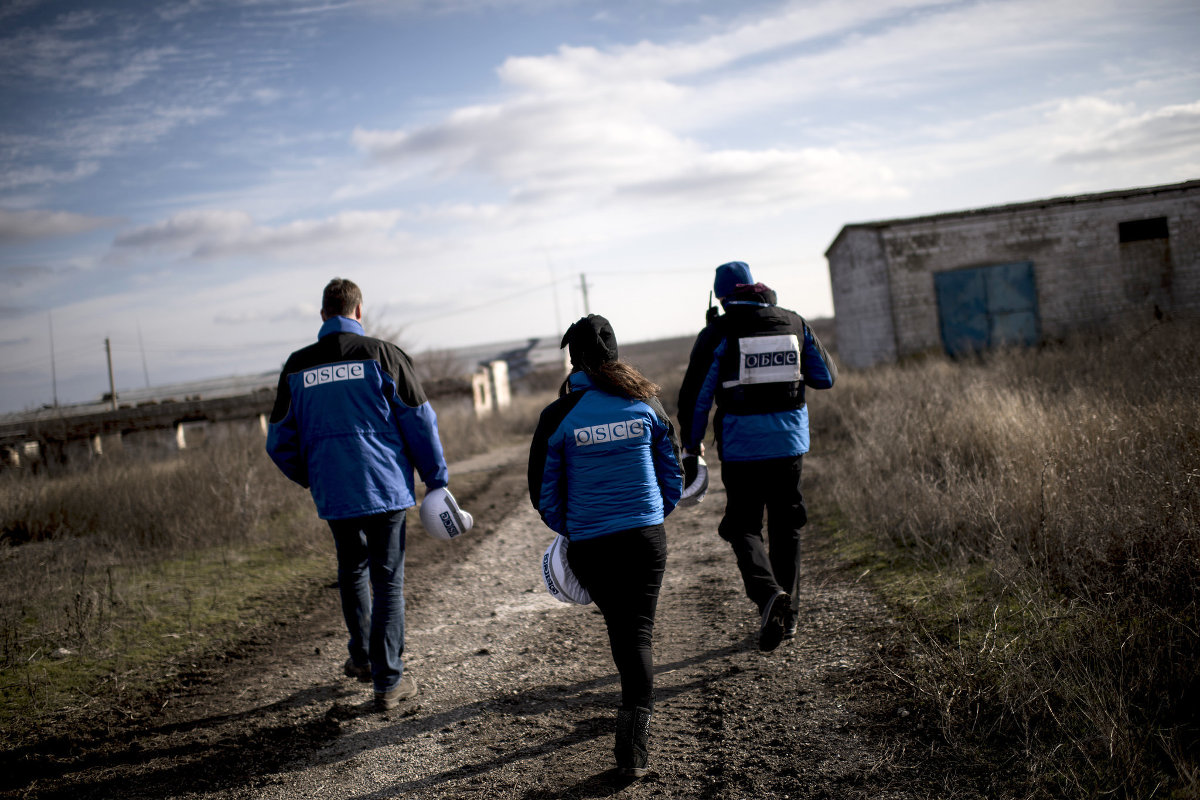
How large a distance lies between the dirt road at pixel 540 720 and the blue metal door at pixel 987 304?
16357mm

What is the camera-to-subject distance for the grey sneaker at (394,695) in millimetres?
3959

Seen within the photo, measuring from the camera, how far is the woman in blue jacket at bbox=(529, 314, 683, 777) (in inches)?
124

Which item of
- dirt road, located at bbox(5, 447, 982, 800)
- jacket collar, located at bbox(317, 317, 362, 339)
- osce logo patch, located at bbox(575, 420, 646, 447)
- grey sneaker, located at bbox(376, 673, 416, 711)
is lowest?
dirt road, located at bbox(5, 447, 982, 800)

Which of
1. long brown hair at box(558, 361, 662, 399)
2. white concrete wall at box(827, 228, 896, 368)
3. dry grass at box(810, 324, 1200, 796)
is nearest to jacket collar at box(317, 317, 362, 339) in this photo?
long brown hair at box(558, 361, 662, 399)

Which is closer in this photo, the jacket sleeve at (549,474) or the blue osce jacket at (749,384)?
the jacket sleeve at (549,474)

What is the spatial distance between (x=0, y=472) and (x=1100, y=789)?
44.8 feet

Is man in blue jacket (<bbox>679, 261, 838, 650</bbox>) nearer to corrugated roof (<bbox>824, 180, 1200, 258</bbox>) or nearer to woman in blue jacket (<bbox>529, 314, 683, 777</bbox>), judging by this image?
woman in blue jacket (<bbox>529, 314, 683, 777</bbox>)

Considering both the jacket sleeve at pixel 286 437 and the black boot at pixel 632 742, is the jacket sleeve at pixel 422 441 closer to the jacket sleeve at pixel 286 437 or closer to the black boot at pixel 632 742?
the jacket sleeve at pixel 286 437

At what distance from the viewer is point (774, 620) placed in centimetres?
405

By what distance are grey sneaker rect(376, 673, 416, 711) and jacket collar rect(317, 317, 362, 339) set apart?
6.24 feet

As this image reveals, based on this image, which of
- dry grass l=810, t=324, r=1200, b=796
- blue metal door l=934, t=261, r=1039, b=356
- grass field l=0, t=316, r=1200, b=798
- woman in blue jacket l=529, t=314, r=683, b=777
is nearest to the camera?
dry grass l=810, t=324, r=1200, b=796

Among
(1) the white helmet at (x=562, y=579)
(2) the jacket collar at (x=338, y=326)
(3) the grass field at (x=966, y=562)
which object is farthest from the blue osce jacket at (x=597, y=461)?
(3) the grass field at (x=966, y=562)

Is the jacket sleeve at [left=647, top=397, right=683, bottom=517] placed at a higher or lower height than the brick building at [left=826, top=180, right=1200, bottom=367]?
lower

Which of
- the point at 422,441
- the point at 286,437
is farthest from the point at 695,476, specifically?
the point at 286,437
